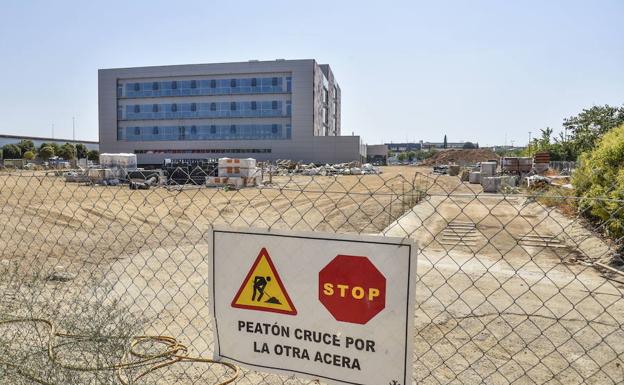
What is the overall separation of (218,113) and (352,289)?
68.4 m

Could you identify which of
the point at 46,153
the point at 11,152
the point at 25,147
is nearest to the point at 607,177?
the point at 46,153

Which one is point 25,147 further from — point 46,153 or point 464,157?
point 464,157

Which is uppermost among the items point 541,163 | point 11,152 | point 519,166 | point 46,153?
point 11,152

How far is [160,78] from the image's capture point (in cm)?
6956

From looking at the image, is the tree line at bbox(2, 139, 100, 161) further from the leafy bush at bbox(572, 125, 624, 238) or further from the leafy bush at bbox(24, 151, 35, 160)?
the leafy bush at bbox(572, 125, 624, 238)

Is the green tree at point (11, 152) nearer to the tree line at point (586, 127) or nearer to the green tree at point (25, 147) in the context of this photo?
the green tree at point (25, 147)

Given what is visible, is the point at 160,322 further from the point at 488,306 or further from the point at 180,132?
the point at 180,132

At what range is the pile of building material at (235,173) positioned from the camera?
32031 mm

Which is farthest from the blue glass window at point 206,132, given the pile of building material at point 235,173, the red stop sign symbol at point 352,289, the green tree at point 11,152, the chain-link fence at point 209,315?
the red stop sign symbol at point 352,289

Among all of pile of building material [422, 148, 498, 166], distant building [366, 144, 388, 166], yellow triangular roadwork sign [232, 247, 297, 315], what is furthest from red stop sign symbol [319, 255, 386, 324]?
distant building [366, 144, 388, 166]

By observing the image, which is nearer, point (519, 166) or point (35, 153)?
point (519, 166)

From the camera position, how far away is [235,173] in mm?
32750

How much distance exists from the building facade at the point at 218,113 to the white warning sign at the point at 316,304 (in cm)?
6450

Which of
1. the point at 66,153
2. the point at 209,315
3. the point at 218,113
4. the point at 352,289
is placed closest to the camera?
the point at 352,289
